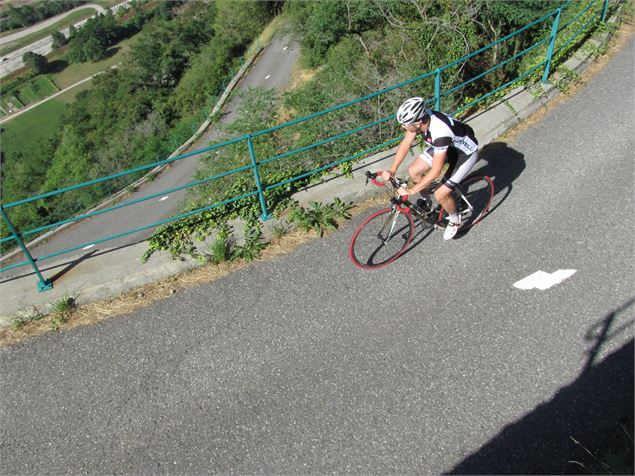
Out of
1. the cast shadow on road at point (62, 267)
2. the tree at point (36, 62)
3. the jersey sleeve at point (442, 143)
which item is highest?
the tree at point (36, 62)

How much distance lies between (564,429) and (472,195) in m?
3.40

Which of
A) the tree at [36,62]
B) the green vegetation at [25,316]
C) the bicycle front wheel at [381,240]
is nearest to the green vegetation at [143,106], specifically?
the green vegetation at [25,316]

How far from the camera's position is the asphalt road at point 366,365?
3.66 m

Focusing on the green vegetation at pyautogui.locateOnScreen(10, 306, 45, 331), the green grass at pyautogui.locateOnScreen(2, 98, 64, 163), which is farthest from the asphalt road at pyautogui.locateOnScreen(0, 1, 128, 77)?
the green vegetation at pyautogui.locateOnScreen(10, 306, 45, 331)

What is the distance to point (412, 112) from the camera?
440cm

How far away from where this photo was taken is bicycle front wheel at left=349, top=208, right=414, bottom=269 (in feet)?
17.6

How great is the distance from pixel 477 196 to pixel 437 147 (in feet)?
6.40

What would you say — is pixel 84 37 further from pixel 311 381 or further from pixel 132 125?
pixel 311 381

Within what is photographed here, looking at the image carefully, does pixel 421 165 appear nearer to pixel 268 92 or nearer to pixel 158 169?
pixel 268 92

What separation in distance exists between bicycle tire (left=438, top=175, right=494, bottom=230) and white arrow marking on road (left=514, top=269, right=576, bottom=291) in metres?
1.13

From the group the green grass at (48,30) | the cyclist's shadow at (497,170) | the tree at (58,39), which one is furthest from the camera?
the green grass at (48,30)

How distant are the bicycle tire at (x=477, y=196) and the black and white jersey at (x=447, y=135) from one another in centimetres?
87

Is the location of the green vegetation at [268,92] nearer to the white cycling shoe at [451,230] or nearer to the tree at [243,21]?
the tree at [243,21]

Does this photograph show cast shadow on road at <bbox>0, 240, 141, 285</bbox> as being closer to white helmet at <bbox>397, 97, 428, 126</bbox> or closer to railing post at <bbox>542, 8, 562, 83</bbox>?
white helmet at <bbox>397, 97, 428, 126</bbox>
